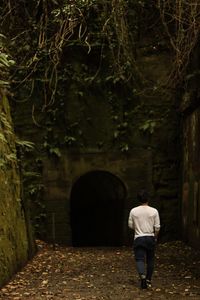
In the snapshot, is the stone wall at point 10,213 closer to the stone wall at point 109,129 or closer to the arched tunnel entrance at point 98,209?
the stone wall at point 109,129

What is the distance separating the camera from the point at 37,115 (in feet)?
41.7

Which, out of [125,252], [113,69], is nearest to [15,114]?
[113,69]

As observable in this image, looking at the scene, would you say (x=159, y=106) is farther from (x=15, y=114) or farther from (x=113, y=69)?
(x=15, y=114)

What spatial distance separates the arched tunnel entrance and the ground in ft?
9.22

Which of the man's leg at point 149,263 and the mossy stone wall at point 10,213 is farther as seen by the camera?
the mossy stone wall at point 10,213

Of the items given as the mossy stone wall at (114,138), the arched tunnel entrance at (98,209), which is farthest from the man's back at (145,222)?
the arched tunnel entrance at (98,209)

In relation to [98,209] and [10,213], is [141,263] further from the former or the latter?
[98,209]

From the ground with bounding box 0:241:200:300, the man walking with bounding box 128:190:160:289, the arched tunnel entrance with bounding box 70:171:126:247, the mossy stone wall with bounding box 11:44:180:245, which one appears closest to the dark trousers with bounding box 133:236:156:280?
the man walking with bounding box 128:190:160:289

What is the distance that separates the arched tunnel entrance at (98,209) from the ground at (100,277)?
2.81 meters

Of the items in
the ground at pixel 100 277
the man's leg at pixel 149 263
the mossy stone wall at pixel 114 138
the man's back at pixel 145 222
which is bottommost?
the ground at pixel 100 277

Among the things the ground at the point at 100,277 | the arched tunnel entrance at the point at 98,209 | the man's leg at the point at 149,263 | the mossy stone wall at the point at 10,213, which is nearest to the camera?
the ground at the point at 100,277

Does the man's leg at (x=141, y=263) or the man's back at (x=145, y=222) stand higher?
the man's back at (x=145, y=222)

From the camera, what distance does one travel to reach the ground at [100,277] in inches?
257

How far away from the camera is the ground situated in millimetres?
6520
